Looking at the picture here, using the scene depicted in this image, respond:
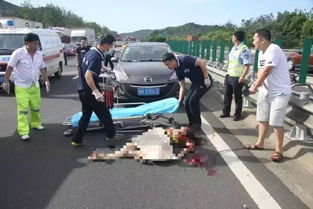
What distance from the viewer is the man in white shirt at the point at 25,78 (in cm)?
638

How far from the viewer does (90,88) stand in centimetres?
566

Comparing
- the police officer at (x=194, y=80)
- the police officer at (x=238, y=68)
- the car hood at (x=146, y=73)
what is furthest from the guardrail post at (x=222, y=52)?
the police officer at (x=194, y=80)

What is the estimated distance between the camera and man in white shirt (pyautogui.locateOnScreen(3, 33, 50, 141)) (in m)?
6.38

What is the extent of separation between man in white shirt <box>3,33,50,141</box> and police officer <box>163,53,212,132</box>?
8.28ft

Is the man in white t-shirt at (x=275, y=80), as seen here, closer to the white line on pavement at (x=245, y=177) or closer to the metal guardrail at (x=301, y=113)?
the metal guardrail at (x=301, y=113)

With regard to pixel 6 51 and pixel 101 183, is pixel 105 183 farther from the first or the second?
pixel 6 51

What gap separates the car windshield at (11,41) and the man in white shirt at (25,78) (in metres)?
6.42

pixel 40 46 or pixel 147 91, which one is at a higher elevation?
pixel 40 46

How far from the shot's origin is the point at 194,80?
6723 mm

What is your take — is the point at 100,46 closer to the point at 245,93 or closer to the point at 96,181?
the point at 96,181

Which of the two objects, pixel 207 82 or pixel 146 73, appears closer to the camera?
pixel 207 82

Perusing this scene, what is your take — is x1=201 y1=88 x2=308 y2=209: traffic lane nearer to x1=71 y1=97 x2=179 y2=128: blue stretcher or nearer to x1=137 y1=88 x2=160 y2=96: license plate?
x1=71 y1=97 x2=179 y2=128: blue stretcher

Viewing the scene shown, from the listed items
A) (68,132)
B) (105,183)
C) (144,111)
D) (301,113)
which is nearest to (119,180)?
(105,183)

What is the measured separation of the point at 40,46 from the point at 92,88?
26.8ft
